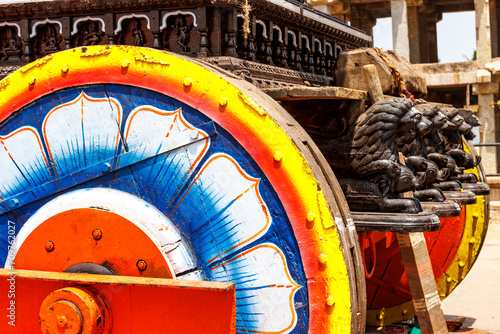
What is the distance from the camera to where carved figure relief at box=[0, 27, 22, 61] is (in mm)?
3270

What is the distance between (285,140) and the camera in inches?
85.4

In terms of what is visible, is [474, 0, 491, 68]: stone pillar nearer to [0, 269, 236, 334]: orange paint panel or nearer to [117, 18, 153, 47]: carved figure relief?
[117, 18, 153, 47]: carved figure relief

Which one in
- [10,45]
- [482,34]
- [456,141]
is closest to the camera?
[10,45]

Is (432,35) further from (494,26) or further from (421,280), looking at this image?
(421,280)

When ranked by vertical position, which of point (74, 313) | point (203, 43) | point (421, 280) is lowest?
point (421, 280)

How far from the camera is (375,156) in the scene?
3146mm

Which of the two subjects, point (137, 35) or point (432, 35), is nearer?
point (137, 35)

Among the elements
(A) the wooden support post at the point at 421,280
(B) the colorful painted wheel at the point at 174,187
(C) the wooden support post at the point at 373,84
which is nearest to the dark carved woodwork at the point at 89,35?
(B) the colorful painted wheel at the point at 174,187

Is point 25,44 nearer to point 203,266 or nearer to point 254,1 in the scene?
point 254,1

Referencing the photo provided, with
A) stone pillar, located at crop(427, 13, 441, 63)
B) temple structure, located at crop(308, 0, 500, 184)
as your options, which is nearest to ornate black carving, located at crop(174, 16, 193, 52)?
temple structure, located at crop(308, 0, 500, 184)

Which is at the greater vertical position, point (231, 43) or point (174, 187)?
point (231, 43)

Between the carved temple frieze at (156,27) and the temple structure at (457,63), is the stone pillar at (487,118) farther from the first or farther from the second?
the carved temple frieze at (156,27)

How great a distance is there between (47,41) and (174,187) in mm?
1346

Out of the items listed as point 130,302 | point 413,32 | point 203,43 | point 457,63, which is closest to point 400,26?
point 457,63
